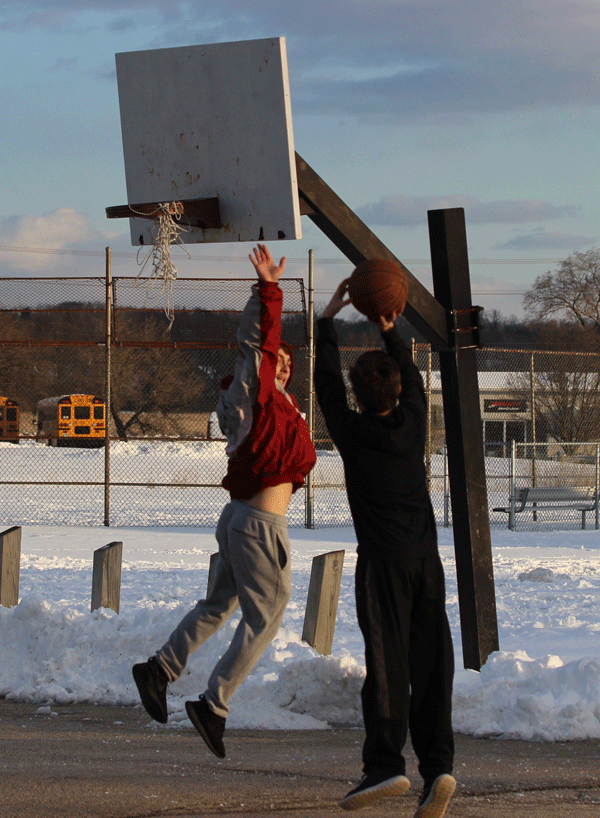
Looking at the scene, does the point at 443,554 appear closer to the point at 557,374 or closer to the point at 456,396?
the point at 456,396

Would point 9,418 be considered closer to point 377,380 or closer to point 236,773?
point 236,773

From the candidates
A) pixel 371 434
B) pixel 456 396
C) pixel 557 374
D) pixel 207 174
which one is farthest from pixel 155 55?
pixel 557 374

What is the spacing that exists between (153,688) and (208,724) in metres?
0.36

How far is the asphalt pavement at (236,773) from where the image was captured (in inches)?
151

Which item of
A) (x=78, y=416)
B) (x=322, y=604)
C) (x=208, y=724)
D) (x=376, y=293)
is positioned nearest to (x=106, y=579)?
(x=322, y=604)

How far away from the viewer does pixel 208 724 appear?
388cm

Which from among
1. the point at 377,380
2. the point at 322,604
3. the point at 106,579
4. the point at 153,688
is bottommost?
the point at 153,688

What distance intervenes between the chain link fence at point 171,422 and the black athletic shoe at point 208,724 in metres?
9.10

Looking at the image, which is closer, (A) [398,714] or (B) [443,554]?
(A) [398,714]

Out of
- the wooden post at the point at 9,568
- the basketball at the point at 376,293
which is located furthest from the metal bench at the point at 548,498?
the basketball at the point at 376,293

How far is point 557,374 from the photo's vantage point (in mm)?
30859

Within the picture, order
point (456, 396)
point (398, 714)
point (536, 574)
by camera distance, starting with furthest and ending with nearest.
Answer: point (536, 574), point (456, 396), point (398, 714)

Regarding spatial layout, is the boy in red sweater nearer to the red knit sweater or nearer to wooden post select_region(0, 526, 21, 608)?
the red knit sweater

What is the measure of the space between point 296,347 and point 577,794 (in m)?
10.0
